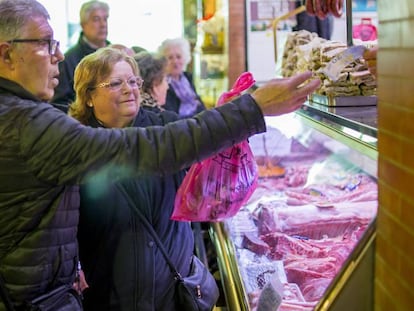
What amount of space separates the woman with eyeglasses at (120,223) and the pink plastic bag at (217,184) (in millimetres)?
70

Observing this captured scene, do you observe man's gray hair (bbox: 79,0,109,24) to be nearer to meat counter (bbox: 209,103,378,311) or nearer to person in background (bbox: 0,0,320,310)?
meat counter (bbox: 209,103,378,311)

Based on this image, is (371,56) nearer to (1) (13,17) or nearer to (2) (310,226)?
(2) (310,226)

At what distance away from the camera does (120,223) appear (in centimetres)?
254

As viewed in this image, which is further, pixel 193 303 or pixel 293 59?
pixel 293 59

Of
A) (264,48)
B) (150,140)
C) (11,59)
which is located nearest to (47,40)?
(11,59)

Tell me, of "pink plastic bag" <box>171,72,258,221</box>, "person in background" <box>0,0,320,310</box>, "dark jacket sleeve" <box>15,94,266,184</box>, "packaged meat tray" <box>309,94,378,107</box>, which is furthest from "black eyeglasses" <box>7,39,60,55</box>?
"packaged meat tray" <box>309,94,378,107</box>

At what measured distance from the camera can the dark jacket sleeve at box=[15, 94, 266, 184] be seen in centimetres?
177

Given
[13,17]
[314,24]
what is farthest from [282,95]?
[314,24]

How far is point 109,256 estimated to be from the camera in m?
2.55

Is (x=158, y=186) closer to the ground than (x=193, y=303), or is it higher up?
higher up

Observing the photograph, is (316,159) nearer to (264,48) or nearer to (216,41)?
(264,48)

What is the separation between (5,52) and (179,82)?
14.5 feet

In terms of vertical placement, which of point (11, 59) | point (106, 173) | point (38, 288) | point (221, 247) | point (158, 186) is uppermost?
point (11, 59)

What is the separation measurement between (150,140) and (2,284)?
0.60m
